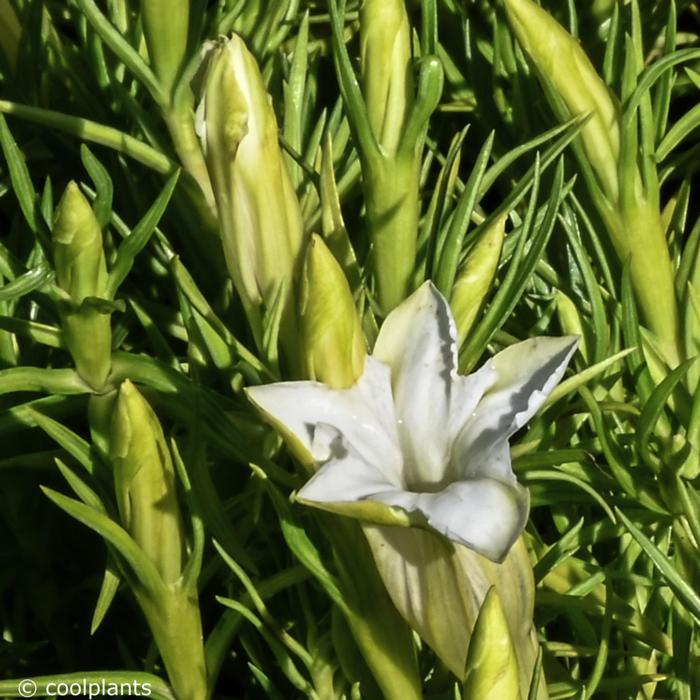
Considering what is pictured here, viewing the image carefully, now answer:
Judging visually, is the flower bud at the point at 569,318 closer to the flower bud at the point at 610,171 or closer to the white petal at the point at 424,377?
the flower bud at the point at 610,171

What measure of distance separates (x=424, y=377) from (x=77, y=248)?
0.57 feet

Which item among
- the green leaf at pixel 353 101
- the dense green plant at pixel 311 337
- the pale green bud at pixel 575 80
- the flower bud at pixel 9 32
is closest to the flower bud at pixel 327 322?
the dense green plant at pixel 311 337

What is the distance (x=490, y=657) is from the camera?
0.44m

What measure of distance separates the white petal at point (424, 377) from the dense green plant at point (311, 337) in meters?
0.03

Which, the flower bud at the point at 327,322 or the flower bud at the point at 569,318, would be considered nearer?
the flower bud at the point at 327,322

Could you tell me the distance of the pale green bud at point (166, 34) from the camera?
62 cm

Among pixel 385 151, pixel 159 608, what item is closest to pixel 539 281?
pixel 385 151

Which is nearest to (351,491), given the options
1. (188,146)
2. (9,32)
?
(188,146)

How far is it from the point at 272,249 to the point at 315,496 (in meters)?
0.15

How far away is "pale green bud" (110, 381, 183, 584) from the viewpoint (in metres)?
0.51

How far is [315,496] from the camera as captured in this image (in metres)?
0.44

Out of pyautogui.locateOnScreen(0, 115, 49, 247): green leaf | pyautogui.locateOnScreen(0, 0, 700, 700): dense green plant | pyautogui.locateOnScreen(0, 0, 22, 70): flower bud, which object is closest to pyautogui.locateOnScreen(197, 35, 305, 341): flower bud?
pyautogui.locateOnScreen(0, 0, 700, 700): dense green plant

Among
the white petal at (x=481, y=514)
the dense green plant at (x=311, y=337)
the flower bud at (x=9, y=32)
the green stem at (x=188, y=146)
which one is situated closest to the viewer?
the white petal at (x=481, y=514)

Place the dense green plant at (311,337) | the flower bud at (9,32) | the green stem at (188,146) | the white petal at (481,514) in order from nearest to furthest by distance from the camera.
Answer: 1. the white petal at (481,514)
2. the dense green plant at (311,337)
3. the green stem at (188,146)
4. the flower bud at (9,32)
